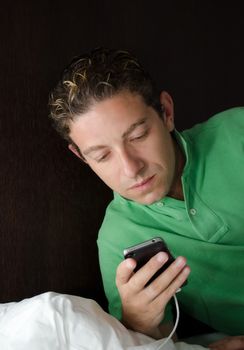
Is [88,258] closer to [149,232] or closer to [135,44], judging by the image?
[149,232]

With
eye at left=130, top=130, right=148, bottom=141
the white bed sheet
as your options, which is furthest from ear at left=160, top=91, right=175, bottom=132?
the white bed sheet

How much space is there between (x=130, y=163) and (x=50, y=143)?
0.94ft

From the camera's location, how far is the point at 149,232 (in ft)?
3.23

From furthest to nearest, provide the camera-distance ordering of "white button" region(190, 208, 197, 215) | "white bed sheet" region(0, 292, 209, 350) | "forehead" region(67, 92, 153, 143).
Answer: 1. "white button" region(190, 208, 197, 215)
2. "forehead" region(67, 92, 153, 143)
3. "white bed sheet" region(0, 292, 209, 350)

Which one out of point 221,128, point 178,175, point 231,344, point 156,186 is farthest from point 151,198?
point 231,344

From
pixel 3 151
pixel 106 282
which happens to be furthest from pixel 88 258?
pixel 3 151

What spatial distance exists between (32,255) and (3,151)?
28 centimetres

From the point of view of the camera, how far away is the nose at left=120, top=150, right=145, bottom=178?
833 mm

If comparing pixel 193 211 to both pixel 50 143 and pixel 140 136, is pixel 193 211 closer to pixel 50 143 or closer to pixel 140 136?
pixel 140 136

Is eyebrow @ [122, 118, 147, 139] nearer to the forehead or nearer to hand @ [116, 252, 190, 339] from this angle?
the forehead

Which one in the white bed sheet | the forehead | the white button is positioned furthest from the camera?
the white button

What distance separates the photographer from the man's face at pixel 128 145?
82 cm

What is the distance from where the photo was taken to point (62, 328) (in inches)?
27.1

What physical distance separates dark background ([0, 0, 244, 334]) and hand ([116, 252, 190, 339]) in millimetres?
270
